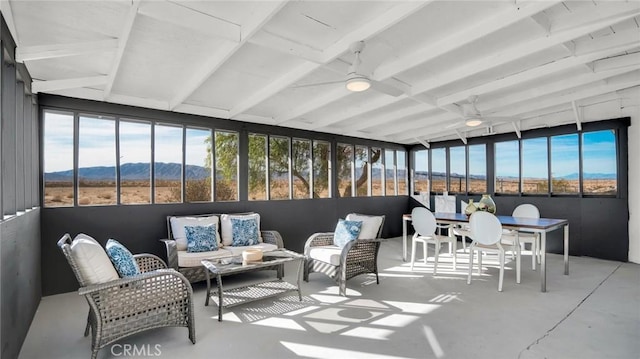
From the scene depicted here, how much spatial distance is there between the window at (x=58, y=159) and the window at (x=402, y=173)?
7.23 m

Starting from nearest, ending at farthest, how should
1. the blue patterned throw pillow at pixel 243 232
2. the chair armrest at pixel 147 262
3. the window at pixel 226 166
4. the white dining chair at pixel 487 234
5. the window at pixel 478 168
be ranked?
the chair armrest at pixel 147 262 → the white dining chair at pixel 487 234 → the blue patterned throw pillow at pixel 243 232 → the window at pixel 226 166 → the window at pixel 478 168

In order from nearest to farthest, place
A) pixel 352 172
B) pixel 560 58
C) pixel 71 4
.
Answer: pixel 71 4, pixel 560 58, pixel 352 172

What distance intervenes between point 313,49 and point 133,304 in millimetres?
2856

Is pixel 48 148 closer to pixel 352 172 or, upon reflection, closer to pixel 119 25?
pixel 119 25

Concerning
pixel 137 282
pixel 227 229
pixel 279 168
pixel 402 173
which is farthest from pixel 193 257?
pixel 402 173

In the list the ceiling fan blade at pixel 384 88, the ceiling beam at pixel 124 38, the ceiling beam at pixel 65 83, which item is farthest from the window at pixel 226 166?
the ceiling fan blade at pixel 384 88

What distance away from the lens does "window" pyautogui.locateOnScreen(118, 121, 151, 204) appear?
15.4ft

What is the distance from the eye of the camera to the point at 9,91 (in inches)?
108

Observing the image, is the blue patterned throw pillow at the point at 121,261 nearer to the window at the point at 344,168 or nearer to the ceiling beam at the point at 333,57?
the ceiling beam at the point at 333,57

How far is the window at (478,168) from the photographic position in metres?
7.64

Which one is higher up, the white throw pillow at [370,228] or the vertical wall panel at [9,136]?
the vertical wall panel at [9,136]

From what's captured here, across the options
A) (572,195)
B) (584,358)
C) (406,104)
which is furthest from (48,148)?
(572,195)

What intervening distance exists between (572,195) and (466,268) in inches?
121

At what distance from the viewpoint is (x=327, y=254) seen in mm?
4316
